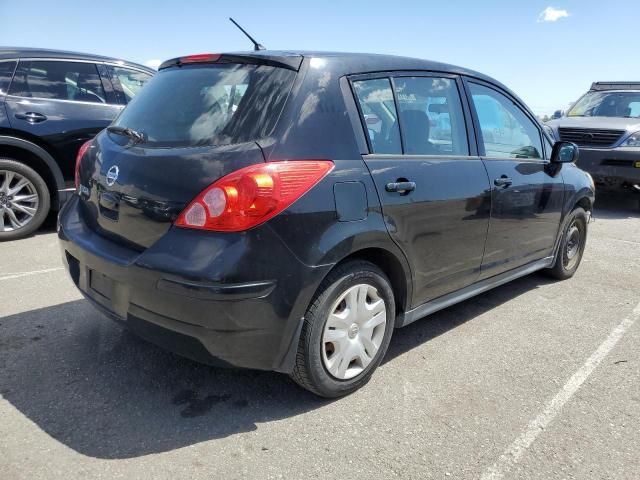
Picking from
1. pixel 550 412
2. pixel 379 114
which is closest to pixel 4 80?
pixel 379 114

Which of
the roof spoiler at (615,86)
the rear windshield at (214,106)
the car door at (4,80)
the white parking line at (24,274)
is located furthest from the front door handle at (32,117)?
the roof spoiler at (615,86)

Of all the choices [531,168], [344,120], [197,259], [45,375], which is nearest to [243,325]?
[197,259]

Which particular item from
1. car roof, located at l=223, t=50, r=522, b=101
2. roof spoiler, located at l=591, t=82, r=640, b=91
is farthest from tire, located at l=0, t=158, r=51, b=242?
roof spoiler, located at l=591, t=82, r=640, b=91

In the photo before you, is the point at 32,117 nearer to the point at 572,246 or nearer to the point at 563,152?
the point at 563,152

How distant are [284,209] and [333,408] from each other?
1.08 metres

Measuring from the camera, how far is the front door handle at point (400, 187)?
2.73 meters

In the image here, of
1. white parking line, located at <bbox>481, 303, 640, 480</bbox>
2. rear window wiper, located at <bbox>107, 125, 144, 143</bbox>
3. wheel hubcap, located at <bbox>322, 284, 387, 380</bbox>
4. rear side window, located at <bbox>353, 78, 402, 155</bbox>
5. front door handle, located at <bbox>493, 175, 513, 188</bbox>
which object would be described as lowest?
white parking line, located at <bbox>481, 303, 640, 480</bbox>

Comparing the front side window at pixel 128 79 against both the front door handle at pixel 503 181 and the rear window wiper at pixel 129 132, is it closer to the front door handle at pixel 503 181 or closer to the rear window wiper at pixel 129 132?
the rear window wiper at pixel 129 132

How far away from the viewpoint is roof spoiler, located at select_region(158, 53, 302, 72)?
258cm

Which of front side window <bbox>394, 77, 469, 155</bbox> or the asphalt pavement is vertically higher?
front side window <bbox>394, 77, 469, 155</bbox>

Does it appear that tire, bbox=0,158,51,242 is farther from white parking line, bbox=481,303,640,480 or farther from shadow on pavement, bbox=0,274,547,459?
white parking line, bbox=481,303,640,480

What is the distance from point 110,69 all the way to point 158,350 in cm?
408

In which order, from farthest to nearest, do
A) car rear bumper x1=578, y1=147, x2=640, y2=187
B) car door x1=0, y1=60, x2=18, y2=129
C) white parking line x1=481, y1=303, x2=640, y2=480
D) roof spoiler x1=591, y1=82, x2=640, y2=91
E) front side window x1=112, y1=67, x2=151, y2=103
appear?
roof spoiler x1=591, y1=82, x2=640, y2=91
car rear bumper x1=578, y1=147, x2=640, y2=187
front side window x1=112, y1=67, x2=151, y2=103
car door x1=0, y1=60, x2=18, y2=129
white parking line x1=481, y1=303, x2=640, y2=480

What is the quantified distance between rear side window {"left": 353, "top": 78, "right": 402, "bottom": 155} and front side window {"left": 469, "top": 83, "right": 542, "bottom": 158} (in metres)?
0.88
